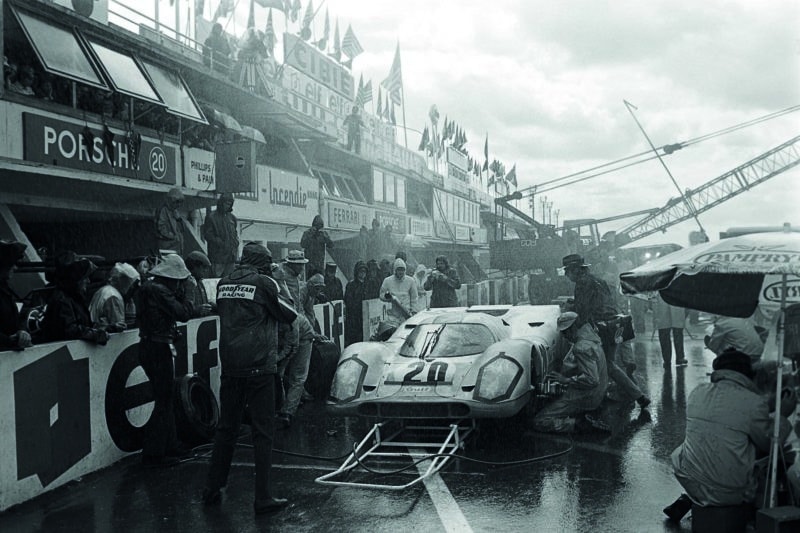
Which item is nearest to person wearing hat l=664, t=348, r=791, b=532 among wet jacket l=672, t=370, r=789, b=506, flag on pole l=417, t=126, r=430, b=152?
wet jacket l=672, t=370, r=789, b=506

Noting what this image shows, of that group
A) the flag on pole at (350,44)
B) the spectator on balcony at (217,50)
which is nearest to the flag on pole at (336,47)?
the flag on pole at (350,44)

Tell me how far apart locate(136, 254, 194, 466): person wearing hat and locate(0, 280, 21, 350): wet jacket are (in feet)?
3.27

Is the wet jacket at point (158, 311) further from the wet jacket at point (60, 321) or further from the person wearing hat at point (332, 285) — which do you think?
the person wearing hat at point (332, 285)

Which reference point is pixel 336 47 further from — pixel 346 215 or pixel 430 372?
pixel 430 372

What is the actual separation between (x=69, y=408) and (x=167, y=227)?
15.5 ft

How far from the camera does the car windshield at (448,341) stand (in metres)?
7.21

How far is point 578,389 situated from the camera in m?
7.06

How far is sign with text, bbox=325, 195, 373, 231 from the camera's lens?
21203 mm

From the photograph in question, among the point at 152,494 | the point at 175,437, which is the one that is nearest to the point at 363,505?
the point at 152,494

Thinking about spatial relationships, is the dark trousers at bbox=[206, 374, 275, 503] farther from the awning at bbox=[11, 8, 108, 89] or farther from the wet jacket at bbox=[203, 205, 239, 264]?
the awning at bbox=[11, 8, 108, 89]

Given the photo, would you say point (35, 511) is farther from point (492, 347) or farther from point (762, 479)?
point (762, 479)

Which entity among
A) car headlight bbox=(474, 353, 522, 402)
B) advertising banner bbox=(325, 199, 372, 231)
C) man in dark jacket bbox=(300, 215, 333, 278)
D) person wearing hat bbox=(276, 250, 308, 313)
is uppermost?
advertising banner bbox=(325, 199, 372, 231)

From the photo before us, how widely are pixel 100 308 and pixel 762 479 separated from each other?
18.6ft

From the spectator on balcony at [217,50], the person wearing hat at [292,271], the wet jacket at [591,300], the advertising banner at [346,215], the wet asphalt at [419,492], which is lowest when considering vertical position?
the wet asphalt at [419,492]
